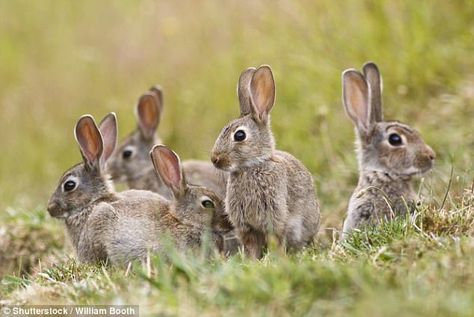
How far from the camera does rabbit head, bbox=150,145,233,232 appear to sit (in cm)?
698

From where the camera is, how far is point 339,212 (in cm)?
820

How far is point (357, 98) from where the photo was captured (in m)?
7.70

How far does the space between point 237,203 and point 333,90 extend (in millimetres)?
3709

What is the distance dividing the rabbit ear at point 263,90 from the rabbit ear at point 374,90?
115 cm

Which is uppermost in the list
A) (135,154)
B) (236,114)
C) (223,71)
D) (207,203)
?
(223,71)

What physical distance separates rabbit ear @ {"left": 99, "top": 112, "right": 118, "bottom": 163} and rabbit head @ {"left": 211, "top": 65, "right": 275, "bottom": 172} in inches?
65.3

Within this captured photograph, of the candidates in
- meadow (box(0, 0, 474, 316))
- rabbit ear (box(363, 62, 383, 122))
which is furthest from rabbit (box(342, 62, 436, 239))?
meadow (box(0, 0, 474, 316))

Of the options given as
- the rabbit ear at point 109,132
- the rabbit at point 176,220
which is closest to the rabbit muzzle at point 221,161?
the rabbit at point 176,220

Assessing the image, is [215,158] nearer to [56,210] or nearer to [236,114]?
[56,210]

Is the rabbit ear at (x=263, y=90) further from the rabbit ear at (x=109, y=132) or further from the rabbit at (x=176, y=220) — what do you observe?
the rabbit ear at (x=109, y=132)

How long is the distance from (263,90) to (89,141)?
1551 mm

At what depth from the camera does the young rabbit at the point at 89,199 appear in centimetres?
698

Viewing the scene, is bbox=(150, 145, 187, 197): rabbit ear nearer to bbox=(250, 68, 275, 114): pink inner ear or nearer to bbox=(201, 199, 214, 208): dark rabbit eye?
bbox=(201, 199, 214, 208): dark rabbit eye

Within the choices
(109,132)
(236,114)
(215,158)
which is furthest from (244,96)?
(236,114)
